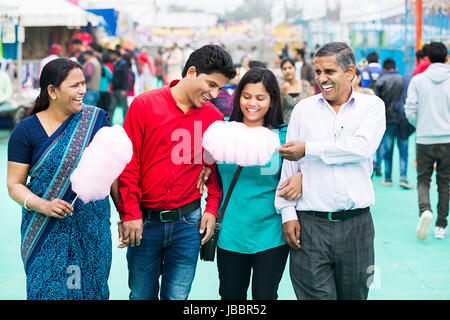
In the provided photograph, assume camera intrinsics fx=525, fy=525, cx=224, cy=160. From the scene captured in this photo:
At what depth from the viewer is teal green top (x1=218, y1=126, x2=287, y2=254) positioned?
8.73 feet

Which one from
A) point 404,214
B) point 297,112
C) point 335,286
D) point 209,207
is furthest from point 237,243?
point 404,214

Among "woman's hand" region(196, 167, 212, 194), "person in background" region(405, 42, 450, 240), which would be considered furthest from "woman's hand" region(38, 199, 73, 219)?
"person in background" region(405, 42, 450, 240)

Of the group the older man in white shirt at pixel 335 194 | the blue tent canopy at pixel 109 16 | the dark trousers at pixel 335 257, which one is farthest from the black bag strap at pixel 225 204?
the blue tent canopy at pixel 109 16

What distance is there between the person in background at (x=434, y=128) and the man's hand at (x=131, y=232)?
12.2ft

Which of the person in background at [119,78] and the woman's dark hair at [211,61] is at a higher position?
the person in background at [119,78]

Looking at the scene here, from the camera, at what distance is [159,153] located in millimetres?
2541

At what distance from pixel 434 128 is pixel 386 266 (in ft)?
5.45

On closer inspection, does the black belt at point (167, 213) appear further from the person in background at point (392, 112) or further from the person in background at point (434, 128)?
the person in background at point (392, 112)

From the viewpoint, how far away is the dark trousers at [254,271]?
8.79 feet

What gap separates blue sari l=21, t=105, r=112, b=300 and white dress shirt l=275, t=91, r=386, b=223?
938mm

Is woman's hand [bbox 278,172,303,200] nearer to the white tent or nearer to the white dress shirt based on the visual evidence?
the white dress shirt

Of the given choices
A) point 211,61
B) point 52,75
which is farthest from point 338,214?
point 52,75

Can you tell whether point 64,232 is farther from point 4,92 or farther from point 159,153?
point 4,92
